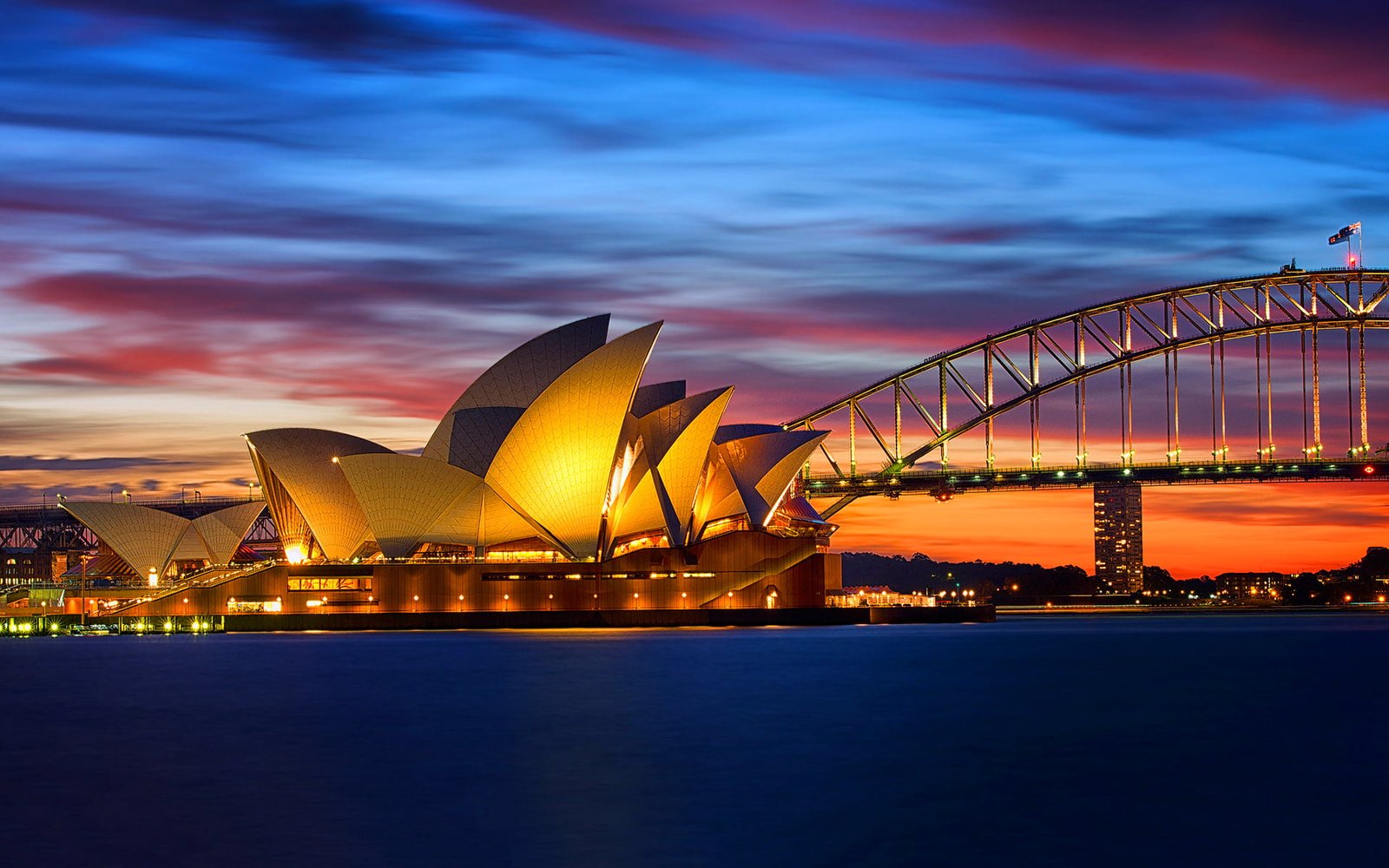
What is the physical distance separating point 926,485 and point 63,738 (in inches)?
3733

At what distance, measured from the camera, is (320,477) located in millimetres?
106312

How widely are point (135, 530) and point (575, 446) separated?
56.5 meters

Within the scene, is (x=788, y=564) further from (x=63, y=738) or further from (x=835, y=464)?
(x=63, y=738)

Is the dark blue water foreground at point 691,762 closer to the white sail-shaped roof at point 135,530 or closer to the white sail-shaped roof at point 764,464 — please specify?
the white sail-shaped roof at point 764,464

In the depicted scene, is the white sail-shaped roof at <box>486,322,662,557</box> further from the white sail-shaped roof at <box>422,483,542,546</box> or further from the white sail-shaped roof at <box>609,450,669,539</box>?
the white sail-shaped roof at <box>609,450,669,539</box>

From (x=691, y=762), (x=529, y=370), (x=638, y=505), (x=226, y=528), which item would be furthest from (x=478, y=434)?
(x=691, y=762)

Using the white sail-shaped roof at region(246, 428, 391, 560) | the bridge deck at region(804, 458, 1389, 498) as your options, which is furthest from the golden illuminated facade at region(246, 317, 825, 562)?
the bridge deck at region(804, 458, 1389, 498)

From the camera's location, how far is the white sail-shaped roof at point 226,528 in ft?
457

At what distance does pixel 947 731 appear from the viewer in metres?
43.6

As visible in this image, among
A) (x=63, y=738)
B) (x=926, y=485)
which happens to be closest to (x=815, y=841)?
(x=63, y=738)

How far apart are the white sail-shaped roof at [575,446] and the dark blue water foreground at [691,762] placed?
71.5 feet

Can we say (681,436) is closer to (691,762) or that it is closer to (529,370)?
(529,370)

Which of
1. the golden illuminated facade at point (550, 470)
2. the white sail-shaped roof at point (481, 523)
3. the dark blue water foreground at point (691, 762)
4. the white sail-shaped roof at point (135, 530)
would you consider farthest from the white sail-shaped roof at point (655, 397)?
the white sail-shaped roof at point (135, 530)

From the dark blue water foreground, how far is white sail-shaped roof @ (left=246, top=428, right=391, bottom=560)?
35.1 m
